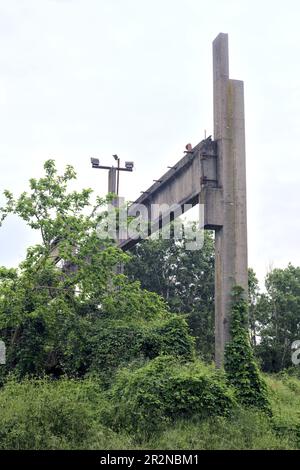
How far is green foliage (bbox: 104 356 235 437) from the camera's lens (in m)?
13.1

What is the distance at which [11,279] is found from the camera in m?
18.8

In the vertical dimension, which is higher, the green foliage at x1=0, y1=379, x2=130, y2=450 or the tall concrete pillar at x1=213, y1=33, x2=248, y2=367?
the tall concrete pillar at x1=213, y1=33, x2=248, y2=367

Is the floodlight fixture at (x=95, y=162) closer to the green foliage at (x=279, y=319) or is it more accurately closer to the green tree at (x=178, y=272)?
the green tree at (x=178, y=272)

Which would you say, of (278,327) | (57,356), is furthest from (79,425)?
(278,327)

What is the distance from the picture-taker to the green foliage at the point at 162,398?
13.1m

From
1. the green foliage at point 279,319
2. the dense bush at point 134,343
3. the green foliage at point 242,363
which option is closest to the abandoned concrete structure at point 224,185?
the green foliage at point 242,363

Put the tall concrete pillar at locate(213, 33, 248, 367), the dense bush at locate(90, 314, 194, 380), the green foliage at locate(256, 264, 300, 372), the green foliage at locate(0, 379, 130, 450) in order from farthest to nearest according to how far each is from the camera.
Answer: the green foliage at locate(256, 264, 300, 372), the dense bush at locate(90, 314, 194, 380), the tall concrete pillar at locate(213, 33, 248, 367), the green foliage at locate(0, 379, 130, 450)

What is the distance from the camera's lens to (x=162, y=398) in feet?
44.8

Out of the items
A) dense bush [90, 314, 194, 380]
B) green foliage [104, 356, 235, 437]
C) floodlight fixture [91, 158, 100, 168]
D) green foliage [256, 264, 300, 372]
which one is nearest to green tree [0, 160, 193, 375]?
dense bush [90, 314, 194, 380]

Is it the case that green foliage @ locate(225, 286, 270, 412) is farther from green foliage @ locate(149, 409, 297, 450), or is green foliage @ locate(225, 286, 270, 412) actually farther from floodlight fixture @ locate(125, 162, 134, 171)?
floodlight fixture @ locate(125, 162, 134, 171)

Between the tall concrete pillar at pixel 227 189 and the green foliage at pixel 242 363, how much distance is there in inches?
9.9

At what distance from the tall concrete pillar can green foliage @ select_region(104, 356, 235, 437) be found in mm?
2553

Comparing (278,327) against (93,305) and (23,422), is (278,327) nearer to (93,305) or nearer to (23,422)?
(93,305)

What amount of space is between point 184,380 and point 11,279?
7003mm
